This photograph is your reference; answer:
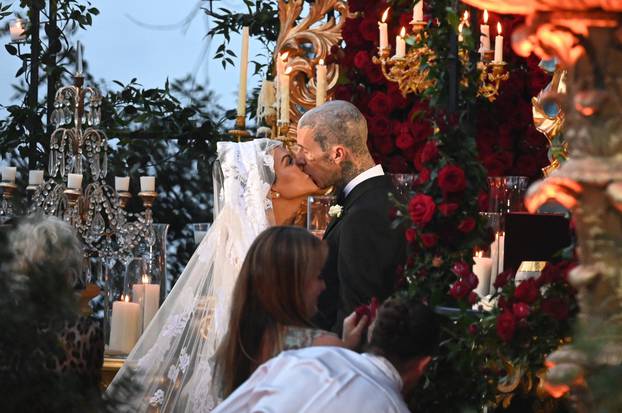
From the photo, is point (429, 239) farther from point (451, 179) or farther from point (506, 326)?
point (506, 326)

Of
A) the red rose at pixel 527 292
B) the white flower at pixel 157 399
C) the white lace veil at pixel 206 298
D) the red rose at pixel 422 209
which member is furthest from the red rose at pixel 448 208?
the white flower at pixel 157 399

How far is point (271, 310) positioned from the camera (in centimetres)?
312

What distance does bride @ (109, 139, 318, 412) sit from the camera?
4984 millimetres

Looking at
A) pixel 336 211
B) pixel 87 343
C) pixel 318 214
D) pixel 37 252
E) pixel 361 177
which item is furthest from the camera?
pixel 318 214

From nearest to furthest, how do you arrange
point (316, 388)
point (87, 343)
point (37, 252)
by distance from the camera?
point (37, 252), point (316, 388), point (87, 343)

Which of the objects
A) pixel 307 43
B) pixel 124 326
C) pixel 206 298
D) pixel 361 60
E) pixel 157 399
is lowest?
Answer: pixel 157 399

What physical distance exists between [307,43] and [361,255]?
1791 millimetres

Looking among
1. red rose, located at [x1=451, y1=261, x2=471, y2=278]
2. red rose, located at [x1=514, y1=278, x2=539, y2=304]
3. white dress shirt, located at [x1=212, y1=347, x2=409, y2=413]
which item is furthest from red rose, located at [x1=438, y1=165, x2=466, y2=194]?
white dress shirt, located at [x1=212, y1=347, x2=409, y2=413]

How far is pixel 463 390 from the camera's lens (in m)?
3.10

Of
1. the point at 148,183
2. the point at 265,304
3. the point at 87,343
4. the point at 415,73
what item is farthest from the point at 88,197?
the point at 265,304

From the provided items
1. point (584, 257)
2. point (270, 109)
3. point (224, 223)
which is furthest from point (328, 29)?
point (584, 257)

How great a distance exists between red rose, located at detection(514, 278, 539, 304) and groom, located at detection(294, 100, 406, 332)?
123 centimetres

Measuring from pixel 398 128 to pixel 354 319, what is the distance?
2.03 metres

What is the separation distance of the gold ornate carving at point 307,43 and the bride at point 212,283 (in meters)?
0.43
